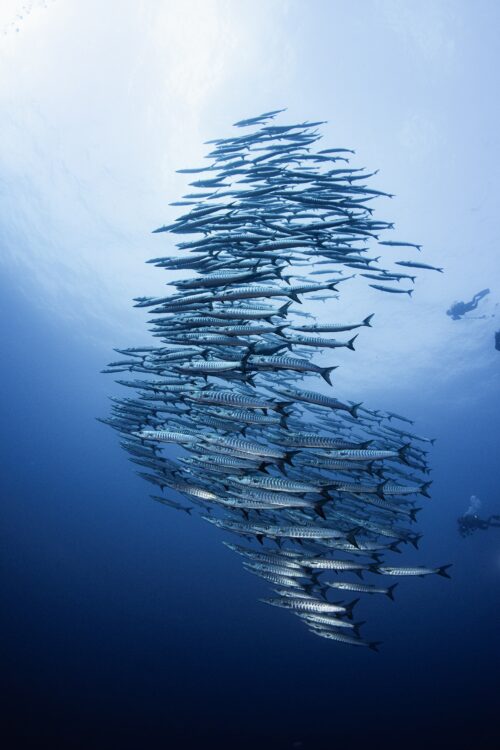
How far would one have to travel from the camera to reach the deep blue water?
13023 millimetres

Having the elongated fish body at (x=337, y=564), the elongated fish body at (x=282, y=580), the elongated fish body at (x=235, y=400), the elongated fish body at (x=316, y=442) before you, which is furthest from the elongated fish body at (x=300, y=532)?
the elongated fish body at (x=235, y=400)

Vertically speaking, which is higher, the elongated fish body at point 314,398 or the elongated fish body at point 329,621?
the elongated fish body at point 314,398

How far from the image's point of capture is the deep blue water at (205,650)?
1302 centimetres

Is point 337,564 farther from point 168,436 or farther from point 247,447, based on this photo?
point 168,436

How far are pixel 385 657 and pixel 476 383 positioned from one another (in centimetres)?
2374

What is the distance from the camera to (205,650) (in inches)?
711

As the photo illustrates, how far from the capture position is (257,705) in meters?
14.6

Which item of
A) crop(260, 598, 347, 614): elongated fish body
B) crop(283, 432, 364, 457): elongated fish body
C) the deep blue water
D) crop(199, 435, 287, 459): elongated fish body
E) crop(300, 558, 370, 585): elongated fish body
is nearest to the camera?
crop(199, 435, 287, 459): elongated fish body

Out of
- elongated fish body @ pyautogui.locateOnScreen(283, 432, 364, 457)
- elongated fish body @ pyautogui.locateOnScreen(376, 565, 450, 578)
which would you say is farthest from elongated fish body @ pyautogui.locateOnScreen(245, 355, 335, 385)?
elongated fish body @ pyautogui.locateOnScreen(376, 565, 450, 578)

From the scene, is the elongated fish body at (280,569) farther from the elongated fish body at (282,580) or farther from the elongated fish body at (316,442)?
the elongated fish body at (316,442)

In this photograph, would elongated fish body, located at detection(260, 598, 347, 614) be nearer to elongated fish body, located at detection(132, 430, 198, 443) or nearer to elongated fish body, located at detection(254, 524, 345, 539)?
elongated fish body, located at detection(254, 524, 345, 539)

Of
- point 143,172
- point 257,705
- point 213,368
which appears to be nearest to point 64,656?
point 257,705

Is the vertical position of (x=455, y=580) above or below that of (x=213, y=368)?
above

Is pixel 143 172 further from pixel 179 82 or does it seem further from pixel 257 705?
pixel 257 705
